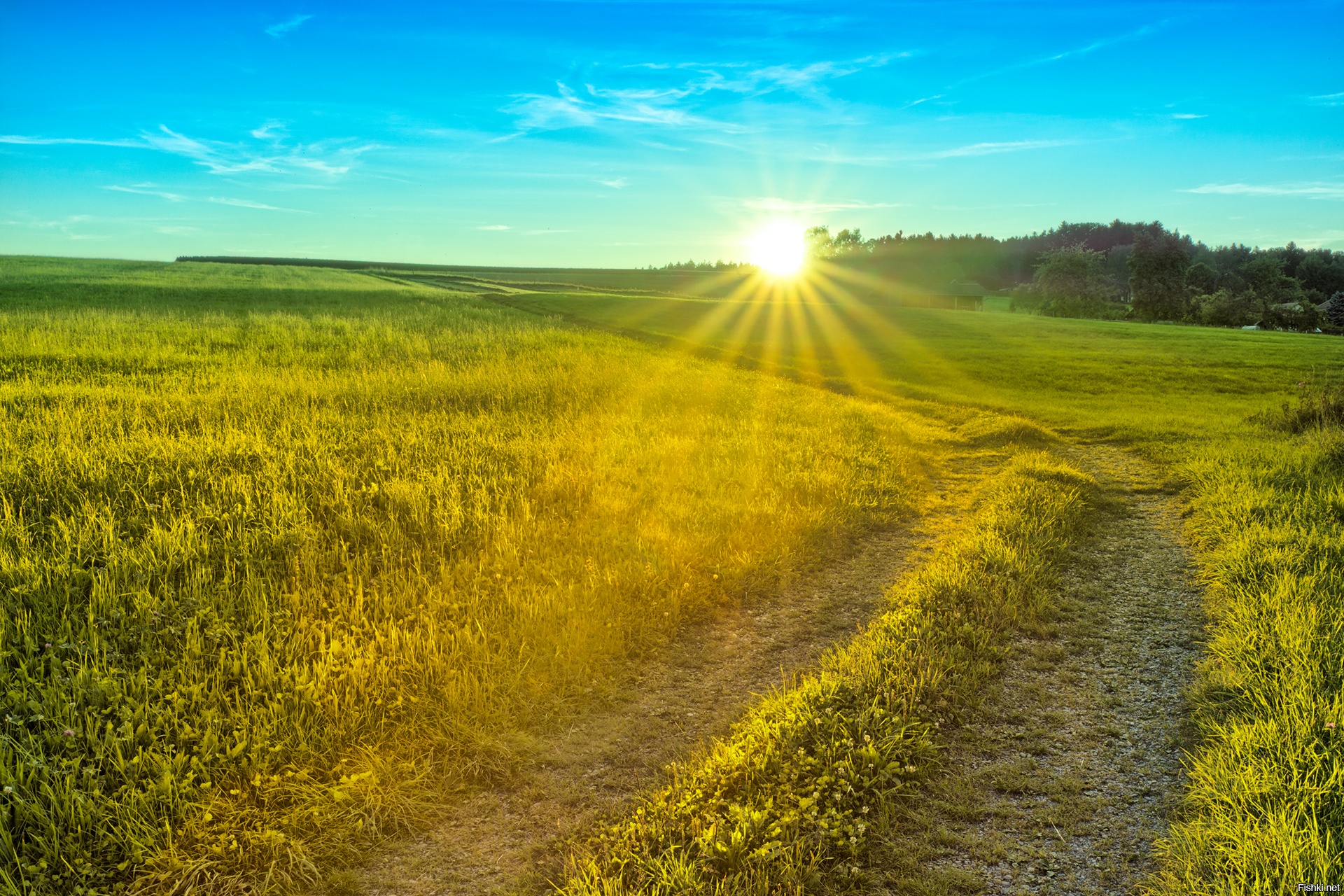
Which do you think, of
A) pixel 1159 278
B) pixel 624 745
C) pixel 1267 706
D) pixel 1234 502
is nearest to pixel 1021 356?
pixel 1234 502

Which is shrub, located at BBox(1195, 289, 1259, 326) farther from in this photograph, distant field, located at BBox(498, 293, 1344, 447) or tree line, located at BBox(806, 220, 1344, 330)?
distant field, located at BBox(498, 293, 1344, 447)

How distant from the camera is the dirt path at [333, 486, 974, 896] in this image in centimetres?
396

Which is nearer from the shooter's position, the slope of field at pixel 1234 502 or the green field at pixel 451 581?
the slope of field at pixel 1234 502

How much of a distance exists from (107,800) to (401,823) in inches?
65.7

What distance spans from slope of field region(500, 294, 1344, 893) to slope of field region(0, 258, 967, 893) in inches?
A: 164

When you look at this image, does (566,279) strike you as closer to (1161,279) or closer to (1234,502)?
(1161,279)

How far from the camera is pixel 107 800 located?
13.1 feet

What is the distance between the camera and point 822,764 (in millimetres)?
4598

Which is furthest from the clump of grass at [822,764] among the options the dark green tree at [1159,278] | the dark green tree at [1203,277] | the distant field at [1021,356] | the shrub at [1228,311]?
the dark green tree at [1203,277]

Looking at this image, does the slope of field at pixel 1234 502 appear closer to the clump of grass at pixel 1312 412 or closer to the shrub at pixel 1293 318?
Answer: the clump of grass at pixel 1312 412

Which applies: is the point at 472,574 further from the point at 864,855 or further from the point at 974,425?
the point at 974,425

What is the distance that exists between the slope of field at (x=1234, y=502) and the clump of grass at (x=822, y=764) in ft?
5.01

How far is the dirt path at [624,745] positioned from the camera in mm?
3959

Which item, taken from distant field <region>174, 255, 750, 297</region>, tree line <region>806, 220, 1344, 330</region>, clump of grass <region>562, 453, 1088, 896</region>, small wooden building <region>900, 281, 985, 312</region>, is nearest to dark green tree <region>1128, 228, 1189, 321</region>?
tree line <region>806, 220, 1344, 330</region>
